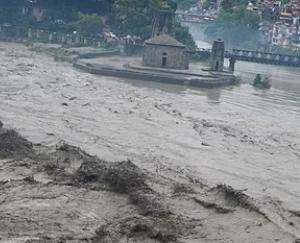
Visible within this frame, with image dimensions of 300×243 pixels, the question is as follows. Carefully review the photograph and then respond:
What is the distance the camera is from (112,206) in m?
9.59

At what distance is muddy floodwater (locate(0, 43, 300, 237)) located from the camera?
532 inches

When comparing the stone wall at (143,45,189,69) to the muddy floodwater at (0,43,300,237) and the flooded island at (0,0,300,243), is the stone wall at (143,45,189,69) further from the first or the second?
the muddy floodwater at (0,43,300,237)

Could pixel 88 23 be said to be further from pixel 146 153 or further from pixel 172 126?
pixel 146 153

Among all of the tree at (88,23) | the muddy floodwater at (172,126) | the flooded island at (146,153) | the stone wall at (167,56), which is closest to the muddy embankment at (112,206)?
the flooded island at (146,153)

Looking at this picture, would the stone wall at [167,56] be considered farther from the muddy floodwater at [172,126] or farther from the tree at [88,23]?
the tree at [88,23]

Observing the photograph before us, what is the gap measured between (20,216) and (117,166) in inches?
140

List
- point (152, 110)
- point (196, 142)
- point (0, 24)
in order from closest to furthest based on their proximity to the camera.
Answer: point (196, 142) < point (152, 110) < point (0, 24)

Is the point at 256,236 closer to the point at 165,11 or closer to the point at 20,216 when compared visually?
the point at 20,216

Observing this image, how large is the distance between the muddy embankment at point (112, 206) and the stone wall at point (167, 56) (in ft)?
91.4

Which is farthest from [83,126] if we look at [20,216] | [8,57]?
[8,57]

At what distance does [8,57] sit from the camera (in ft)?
123

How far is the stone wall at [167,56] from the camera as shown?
39.6m

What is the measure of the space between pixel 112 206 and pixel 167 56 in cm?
3096

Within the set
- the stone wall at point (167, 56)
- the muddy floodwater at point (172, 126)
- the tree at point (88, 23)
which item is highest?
the tree at point (88, 23)
